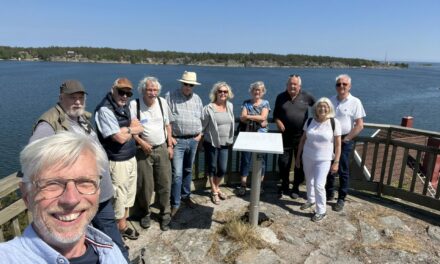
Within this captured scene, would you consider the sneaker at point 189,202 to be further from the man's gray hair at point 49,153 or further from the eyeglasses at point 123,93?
the man's gray hair at point 49,153

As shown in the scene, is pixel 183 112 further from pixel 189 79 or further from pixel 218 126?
pixel 218 126

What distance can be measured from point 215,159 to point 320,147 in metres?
1.22

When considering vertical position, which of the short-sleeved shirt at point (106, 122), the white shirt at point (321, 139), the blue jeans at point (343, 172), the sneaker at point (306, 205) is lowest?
the sneaker at point (306, 205)

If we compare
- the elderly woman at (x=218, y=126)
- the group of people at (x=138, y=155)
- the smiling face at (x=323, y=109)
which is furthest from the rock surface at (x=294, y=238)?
the smiling face at (x=323, y=109)

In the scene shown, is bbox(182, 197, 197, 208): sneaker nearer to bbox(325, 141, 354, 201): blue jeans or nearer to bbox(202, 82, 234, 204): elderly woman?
bbox(202, 82, 234, 204): elderly woman

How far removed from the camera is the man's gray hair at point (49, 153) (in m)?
1.17

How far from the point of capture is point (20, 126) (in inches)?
657

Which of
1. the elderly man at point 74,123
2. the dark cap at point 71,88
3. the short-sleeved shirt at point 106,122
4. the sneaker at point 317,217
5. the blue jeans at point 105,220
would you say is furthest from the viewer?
the sneaker at point 317,217

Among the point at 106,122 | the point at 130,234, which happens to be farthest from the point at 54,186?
the point at 130,234

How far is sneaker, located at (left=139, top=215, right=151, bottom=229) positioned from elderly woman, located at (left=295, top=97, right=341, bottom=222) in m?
1.82

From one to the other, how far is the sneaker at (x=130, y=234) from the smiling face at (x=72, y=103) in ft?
4.89

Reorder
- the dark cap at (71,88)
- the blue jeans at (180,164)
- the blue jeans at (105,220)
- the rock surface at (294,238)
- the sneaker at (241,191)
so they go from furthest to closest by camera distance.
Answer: the sneaker at (241,191) < the blue jeans at (180,164) < the rock surface at (294,238) < the blue jeans at (105,220) < the dark cap at (71,88)

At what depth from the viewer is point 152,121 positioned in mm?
3227

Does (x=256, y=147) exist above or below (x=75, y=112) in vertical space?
below
